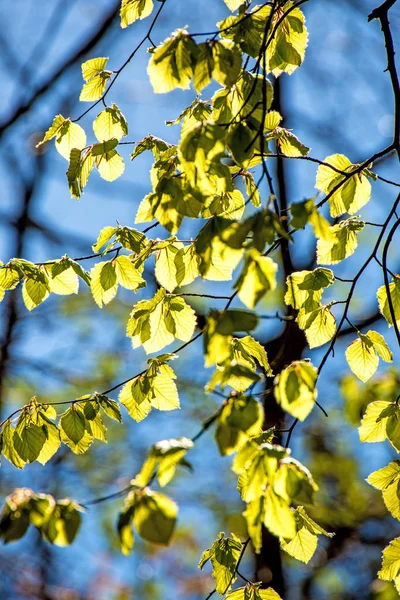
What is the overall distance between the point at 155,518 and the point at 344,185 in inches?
44.8

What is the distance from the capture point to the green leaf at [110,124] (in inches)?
70.6

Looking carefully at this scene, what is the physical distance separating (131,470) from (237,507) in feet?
4.92

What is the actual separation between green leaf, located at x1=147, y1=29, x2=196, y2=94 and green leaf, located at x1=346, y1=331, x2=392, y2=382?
933 millimetres

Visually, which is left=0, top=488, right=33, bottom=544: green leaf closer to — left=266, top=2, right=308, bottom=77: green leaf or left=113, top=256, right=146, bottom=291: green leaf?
left=113, top=256, right=146, bottom=291: green leaf

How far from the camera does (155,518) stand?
1024 mm

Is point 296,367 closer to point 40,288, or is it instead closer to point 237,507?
point 40,288

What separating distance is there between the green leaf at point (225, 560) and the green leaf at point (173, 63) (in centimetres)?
124

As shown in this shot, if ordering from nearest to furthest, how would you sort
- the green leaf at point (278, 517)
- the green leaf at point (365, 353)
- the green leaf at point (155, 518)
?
1. the green leaf at point (155, 518)
2. the green leaf at point (278, 517)
3. the green leaf at point (365, 353)

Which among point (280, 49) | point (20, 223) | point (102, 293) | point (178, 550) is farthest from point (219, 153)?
point (178, 550)

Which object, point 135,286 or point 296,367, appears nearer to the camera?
point 296,367

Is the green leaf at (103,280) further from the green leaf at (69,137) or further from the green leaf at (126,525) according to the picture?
the green leaf at (126,525)

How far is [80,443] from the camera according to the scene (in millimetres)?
1750

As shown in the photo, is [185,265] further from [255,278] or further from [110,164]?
[255,278]

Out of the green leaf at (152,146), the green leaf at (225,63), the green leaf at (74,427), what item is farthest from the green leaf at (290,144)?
the green leaf at (74,427)
